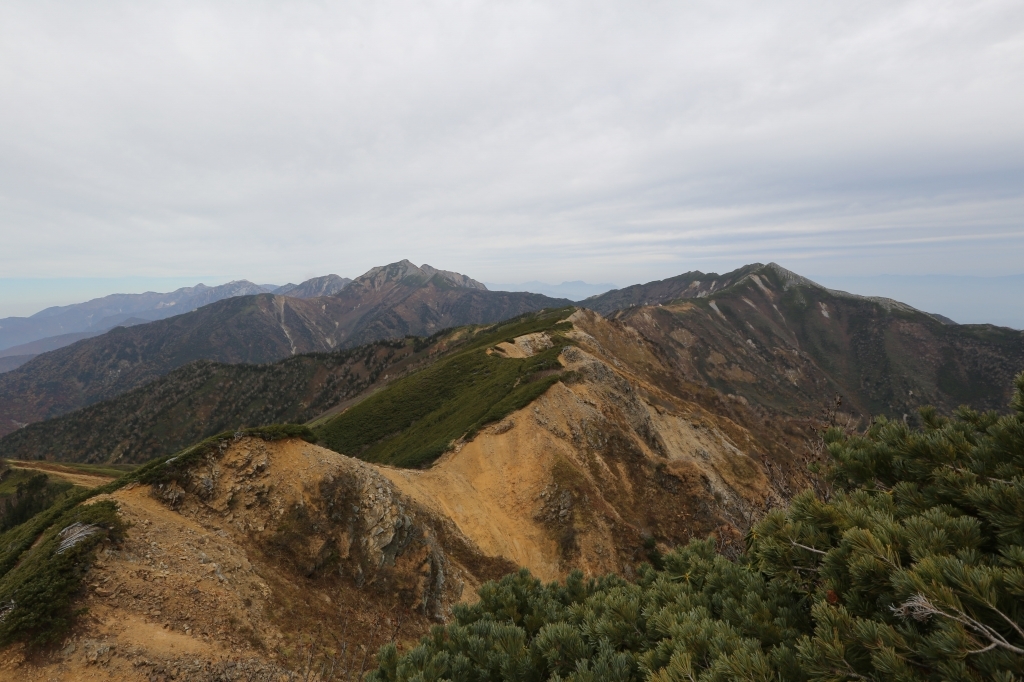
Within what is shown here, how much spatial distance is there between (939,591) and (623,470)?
149ft

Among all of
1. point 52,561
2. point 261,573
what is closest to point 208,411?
point 261,573

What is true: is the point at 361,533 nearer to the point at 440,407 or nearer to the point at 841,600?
the point at 841,600

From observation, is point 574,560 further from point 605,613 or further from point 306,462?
point 605,613

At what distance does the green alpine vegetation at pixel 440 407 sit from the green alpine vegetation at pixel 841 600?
36491mm

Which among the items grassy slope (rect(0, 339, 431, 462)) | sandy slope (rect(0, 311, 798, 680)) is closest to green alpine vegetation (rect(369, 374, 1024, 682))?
sandy slope (rect(0, 311, 798, 680))

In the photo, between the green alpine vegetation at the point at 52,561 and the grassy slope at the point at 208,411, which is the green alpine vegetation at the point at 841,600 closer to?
the green alpine vegetation at the point at 52,561

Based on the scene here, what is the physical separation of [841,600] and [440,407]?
206 ft

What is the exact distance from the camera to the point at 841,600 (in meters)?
6.34

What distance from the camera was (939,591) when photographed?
466cm

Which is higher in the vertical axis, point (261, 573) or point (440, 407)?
point (261, 573)

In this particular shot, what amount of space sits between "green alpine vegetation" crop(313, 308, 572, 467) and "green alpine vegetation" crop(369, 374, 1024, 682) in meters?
36.5

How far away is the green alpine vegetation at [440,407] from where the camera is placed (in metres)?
49.1

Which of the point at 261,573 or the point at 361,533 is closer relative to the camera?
the point at 261,573

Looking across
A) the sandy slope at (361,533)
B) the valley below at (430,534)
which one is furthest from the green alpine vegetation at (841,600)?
the sandy slope at (361,533)
